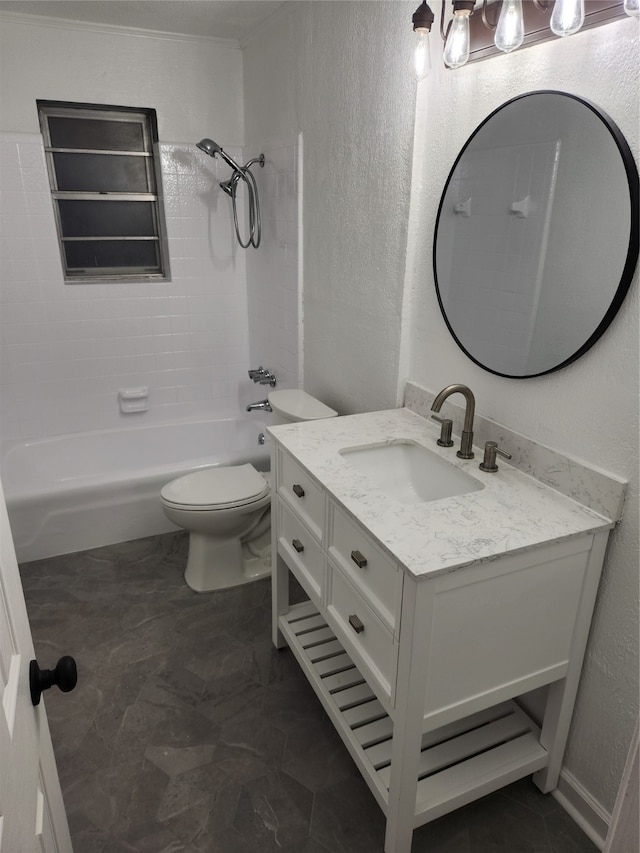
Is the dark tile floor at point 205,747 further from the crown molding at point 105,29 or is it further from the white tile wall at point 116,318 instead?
the crown molding at point 105,29

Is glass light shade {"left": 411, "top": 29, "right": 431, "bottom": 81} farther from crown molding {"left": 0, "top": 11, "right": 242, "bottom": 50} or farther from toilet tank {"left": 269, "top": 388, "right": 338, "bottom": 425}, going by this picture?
crown molding {"left": 0, "top": 11, "right": 242, "bottom": 50}

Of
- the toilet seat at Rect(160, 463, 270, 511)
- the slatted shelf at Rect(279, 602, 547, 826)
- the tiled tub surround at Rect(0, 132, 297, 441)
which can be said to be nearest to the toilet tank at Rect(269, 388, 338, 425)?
the toilet seat at Rect(160, 463, 270, 511)

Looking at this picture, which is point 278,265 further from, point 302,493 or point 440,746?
point 440,746

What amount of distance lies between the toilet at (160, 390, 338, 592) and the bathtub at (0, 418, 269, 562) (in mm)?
382

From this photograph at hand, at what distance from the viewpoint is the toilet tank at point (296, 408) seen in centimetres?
225

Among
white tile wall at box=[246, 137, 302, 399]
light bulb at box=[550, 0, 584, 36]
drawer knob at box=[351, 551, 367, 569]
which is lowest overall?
drawer knob at box=[351, 551, 367, 569]

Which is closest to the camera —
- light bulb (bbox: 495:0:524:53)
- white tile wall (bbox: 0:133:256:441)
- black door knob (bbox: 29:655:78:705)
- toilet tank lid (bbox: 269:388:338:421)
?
black door knob (bbox: 29:655:78:705)

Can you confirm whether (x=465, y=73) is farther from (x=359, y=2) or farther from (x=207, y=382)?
(x=207, y=382)

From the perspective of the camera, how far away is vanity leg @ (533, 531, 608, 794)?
1.33 meters

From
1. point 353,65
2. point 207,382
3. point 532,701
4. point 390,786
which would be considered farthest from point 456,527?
point 207,382

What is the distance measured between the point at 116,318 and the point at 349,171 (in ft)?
5.56

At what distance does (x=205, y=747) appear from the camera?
1.70m

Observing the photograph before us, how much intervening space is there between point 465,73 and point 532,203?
45cm

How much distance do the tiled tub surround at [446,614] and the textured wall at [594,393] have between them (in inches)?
2.1
